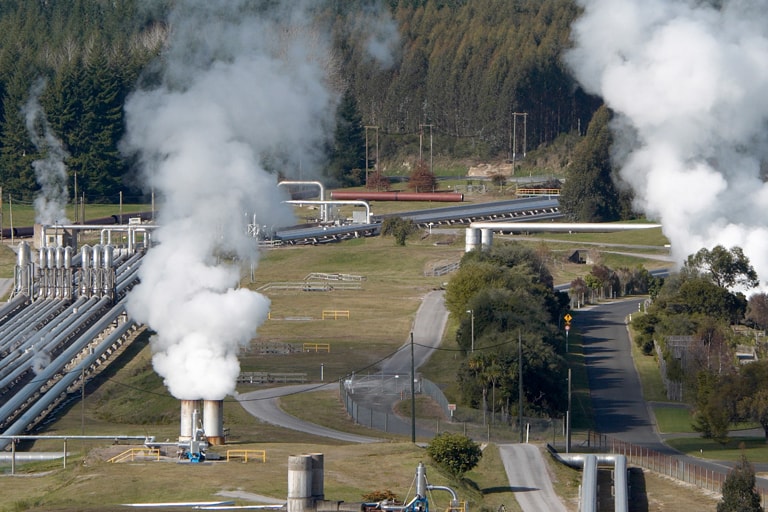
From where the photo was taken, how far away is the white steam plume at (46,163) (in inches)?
5502

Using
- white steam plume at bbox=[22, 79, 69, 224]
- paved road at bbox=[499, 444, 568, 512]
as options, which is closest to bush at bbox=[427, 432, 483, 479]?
paved road at bbox=[499, 444, 568, 512]

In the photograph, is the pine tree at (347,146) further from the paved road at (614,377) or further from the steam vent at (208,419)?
the steam vent at (208,419)

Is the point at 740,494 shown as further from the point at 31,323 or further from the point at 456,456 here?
the point at 31,323

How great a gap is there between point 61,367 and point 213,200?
15924mm

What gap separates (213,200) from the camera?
73312 mm

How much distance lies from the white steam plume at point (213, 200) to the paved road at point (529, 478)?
11.8 m

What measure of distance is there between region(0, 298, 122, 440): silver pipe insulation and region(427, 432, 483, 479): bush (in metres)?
21.4

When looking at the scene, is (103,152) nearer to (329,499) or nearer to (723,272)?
(723,272)

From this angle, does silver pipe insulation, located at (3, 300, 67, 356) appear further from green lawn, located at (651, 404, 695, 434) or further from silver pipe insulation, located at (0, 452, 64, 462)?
green lawn, located at (651, 404, 695, 434)

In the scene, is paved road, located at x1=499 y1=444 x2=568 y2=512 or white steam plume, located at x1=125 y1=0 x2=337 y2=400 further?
white steam plume, located at x1=125 y1=0 x2=337 y2=400

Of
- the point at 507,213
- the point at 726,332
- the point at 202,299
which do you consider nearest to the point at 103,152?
the point at 507,213

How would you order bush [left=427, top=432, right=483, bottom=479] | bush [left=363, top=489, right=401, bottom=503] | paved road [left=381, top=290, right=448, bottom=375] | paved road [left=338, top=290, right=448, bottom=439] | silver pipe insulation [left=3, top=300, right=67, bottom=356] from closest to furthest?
1. bush [left=363, top=489, right=401, bottom=503]
2. bush [left=427, top=432, right=483, bottom=479]
3. paved road [left=338, top=290, right=448, bottom=439]
4. paved road [left=381, top=290, right=448, bottom=375]
5. silver pipe insulation [left=3, top=300, right=67, bottom=356]

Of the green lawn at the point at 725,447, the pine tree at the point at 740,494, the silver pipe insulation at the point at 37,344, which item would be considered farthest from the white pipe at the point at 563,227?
the pine tree at the point at 740,494

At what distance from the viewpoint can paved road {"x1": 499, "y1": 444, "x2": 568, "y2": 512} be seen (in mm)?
55562
